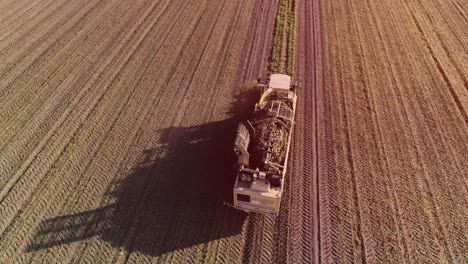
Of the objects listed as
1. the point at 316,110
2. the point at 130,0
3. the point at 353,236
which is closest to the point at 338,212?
the point at 353,236

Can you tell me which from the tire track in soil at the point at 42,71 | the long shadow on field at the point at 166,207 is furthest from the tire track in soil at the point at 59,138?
the tire track in soil at the point at 42,71

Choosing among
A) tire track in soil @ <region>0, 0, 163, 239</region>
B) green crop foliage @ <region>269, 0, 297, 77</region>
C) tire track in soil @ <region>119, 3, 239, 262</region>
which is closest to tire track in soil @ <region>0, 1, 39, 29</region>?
tire track in soil @ <region>0, 0, 163, 239</region>

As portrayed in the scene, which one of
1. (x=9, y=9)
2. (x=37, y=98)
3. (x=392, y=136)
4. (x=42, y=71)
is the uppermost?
(x=9, y=9)

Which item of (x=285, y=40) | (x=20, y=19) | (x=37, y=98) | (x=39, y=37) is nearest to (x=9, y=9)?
(x=20, y=19)

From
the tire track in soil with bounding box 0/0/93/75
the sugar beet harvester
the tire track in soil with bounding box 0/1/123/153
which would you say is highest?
the tire track in soil with bounding box 0/0/93/75

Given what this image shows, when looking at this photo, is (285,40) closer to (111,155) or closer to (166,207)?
(111,155)

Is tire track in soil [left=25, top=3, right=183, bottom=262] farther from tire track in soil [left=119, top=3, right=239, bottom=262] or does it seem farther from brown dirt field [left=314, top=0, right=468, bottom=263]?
brown dirt field [left=314, top=0, right=468, bottom=263]

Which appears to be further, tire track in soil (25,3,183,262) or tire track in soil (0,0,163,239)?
tire track in soil (0,0,163,239)
